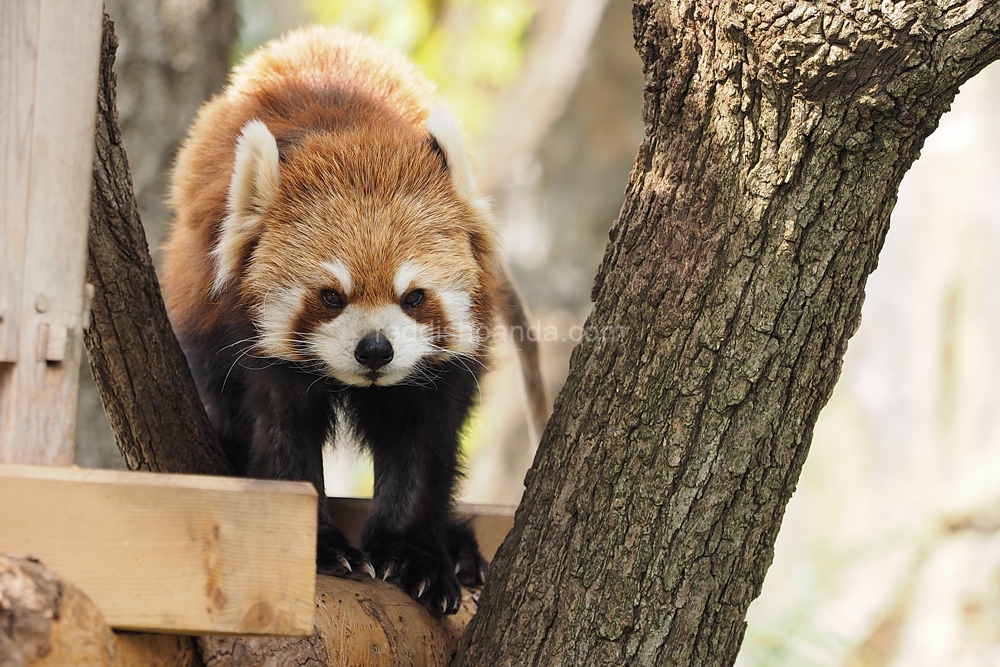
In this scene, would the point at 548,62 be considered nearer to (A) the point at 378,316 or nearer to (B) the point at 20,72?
(A) the point at 378,316

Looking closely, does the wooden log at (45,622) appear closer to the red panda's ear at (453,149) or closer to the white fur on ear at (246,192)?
the white fur on ear at (246,192)

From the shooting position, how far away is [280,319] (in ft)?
8.90

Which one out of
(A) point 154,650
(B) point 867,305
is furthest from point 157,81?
(B) point 867,305

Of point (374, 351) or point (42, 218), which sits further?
Result: point (374, 351)

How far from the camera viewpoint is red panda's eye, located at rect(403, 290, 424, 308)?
2.73 meters

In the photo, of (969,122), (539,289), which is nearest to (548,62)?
(539,289)

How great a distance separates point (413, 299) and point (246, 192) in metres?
0.53

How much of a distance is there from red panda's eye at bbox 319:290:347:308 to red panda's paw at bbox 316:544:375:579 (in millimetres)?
660

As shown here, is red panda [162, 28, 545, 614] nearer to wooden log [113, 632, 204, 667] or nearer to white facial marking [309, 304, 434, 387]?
white facial marking [309, 304, 434, 387]

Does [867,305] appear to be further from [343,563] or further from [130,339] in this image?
[130,339]

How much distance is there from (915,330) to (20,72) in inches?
335

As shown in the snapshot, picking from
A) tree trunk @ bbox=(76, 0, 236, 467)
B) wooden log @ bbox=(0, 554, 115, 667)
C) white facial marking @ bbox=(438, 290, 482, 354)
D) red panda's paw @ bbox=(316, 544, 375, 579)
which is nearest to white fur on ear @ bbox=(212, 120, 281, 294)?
white facial marking @ bbox=(438, 290, 482, 354)

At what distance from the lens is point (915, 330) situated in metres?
8.96

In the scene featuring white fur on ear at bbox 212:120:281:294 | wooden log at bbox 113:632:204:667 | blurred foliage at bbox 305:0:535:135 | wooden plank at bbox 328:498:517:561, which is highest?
blurred foliage at bbox 305:0:535:135
